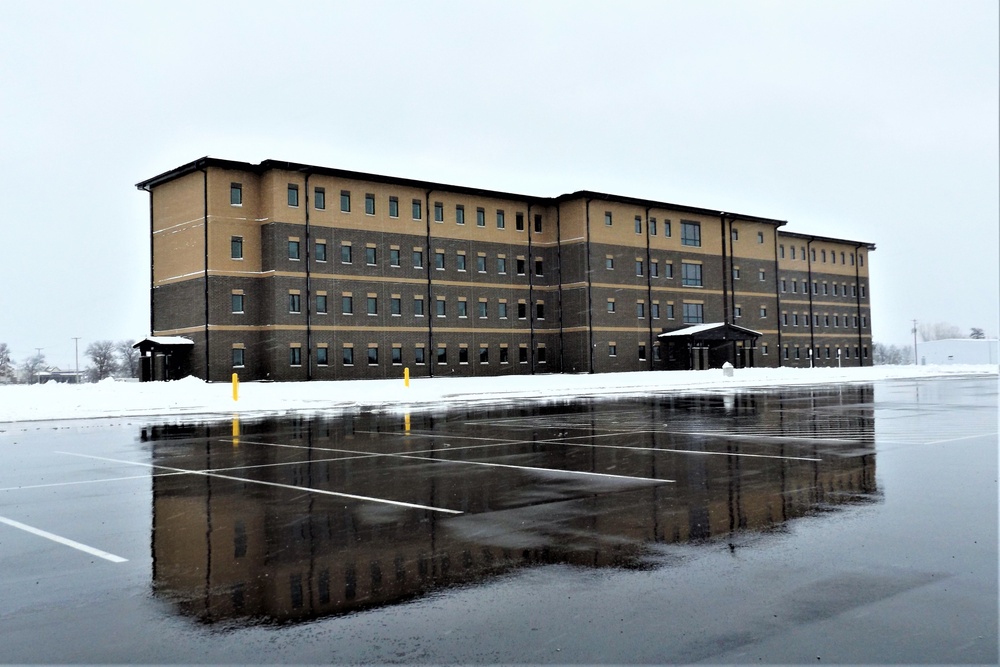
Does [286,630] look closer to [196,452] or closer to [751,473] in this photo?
[751,473]

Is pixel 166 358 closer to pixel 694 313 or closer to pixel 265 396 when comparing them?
pixel 265 396

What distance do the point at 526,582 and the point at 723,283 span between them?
72.5 m

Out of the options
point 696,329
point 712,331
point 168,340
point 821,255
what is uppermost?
point 821,255

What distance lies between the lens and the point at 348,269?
5716cm

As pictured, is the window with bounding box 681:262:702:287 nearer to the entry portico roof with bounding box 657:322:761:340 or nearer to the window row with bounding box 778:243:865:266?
the entry portico roof with bounding box 657:322:761:340

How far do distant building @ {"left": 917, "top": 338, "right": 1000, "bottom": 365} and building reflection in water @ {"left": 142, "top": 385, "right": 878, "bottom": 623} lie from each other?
435ft

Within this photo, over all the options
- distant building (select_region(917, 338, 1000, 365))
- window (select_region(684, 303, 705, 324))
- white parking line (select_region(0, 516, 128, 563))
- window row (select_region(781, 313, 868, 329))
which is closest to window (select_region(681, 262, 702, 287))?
window (select_region(684, 303, 705, 324))

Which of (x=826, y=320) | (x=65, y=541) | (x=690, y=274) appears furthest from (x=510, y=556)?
(x=826, y=320)

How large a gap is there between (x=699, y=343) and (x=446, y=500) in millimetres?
63232

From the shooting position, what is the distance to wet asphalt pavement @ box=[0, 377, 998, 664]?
4934mm

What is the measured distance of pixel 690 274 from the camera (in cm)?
7338

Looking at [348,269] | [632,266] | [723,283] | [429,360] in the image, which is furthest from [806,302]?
[348,269]

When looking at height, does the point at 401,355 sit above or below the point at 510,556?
above

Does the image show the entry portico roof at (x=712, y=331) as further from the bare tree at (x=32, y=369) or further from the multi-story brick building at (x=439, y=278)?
the bare tree at (x=32, y=369)
